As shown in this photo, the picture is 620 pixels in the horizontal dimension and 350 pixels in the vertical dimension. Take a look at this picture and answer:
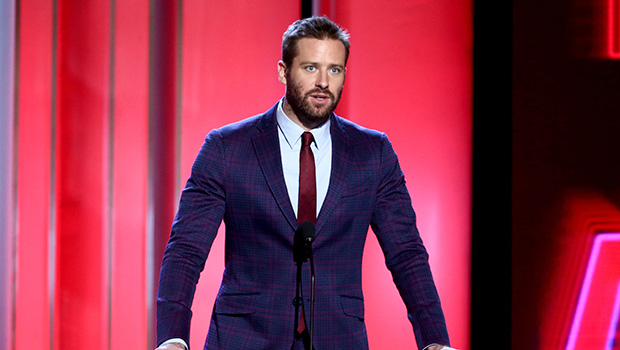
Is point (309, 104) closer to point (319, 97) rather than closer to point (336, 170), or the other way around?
point (319, 97)

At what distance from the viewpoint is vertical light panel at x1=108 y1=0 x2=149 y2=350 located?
226 centimetres

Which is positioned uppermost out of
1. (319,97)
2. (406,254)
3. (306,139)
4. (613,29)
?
(613,29)

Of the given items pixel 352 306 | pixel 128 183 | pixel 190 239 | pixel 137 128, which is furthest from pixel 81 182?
pixel 352 306

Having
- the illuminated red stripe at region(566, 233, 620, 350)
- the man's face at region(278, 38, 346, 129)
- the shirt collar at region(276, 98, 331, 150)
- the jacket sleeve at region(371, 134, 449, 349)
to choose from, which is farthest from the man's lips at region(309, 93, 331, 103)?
the illuminated red stripe at region(566, 233, 620, 350)

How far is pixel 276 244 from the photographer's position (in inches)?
56.4

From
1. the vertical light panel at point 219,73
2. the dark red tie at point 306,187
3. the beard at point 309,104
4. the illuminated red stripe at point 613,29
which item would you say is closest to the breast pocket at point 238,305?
the dark red tie at point 306,187

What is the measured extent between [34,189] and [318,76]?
135cm

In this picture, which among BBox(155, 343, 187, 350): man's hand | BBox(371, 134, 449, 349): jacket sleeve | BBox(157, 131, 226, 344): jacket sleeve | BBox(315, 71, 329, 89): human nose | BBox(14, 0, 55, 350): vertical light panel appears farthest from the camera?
BBox(14, 0, 55, 350): vertical light panel

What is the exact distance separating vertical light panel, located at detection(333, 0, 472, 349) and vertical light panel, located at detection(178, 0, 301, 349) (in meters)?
0.31

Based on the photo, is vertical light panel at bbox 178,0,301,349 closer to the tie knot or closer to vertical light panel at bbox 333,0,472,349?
vertical light panel at bbox 333,0,472,349

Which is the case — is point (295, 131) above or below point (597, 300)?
above

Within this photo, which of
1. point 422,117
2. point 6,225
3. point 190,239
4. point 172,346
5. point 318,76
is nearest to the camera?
point 172,346

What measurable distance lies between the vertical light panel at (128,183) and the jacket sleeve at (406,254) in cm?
109

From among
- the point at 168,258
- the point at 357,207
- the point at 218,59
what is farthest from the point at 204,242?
the point at 218,59
